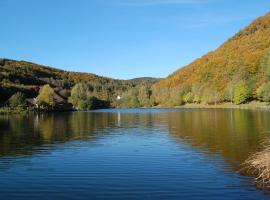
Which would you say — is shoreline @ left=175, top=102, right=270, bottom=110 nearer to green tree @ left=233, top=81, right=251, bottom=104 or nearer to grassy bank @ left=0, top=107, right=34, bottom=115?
green tree @ left=233, top=81, right=251, bottom=104

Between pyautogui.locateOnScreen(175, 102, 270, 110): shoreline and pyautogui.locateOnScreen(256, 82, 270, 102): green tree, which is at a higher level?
pyautogui.locateOnScreen(256, 82, 270, 102): green tree

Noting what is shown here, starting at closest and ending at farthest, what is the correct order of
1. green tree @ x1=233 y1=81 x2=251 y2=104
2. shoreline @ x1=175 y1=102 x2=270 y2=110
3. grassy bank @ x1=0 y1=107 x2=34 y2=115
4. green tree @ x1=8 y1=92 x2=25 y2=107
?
shoreline @ x1=175 y1=102 x2=270 y2=110
grassy bank @ x1=0 y1=107 x2=34 y2=115
green tree @ x1=8 y1=92 x2=25 y2=107
green tree @ x1=233 y1=81 x2=251 y2=104

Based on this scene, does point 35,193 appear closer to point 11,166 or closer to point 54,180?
point 54,180

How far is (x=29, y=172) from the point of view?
26047mm

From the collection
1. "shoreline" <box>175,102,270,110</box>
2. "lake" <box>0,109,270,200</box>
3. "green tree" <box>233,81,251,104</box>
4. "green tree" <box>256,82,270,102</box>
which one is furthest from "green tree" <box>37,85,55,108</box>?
"lake" <box>0,109,270,200</box>

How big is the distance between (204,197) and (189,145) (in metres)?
19.7

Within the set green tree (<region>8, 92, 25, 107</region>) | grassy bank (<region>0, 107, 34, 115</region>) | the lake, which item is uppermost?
green tree (<region>8, 92, 25, 107</region>)

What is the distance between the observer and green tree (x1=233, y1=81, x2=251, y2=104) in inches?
5979

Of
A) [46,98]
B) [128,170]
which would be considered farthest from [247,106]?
[128,170]

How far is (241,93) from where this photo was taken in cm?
15312

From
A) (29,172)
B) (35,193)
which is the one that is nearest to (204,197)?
(35,193)

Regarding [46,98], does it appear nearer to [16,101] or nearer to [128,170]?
[16,101]

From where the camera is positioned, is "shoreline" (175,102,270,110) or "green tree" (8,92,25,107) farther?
"green tree" (8,92,25,107)

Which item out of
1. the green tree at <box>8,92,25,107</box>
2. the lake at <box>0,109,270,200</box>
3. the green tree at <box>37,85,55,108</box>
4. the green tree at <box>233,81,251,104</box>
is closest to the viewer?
the lake at <box>0,109,270,200</box>
